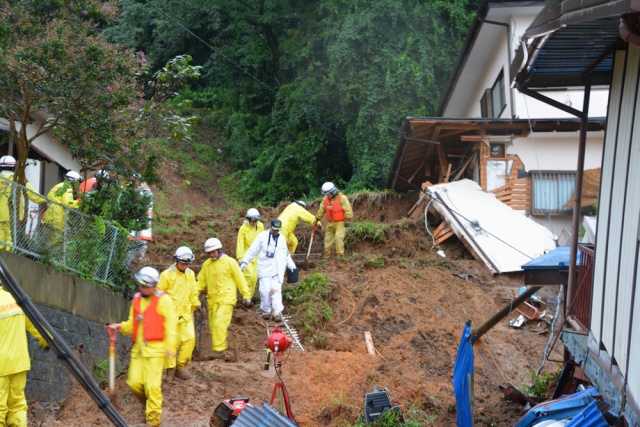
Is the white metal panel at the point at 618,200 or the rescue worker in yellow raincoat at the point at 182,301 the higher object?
the white metal panel at the point at 618,200

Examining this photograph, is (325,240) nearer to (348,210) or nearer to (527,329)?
(348,210)

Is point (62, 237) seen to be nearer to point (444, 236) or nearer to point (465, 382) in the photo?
point (465, 382)

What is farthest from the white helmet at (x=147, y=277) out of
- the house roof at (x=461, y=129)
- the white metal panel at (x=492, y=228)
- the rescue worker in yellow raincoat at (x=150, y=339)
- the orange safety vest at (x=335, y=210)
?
the house roof at (x=461, y=129)

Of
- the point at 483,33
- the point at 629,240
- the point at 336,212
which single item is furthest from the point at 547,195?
the point at 629,240

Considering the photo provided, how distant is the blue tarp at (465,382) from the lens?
427 inches

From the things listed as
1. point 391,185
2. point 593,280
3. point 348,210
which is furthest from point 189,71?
point 391,185

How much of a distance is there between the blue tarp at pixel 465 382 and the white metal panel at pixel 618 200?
8.87 feet

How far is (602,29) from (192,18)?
1194 inches

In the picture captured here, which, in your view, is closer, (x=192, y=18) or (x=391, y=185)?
(x=391, y=185)

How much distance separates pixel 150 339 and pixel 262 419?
7.43ft

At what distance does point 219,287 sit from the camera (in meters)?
14.1

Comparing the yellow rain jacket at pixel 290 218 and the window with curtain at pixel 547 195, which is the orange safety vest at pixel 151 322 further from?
the window with curtain at pixel 547 195

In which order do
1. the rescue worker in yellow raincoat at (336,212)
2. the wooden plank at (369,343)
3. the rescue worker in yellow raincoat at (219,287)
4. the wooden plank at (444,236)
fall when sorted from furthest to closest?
the wooden plank at (444,236), the rescue worker in yellow raincoat at (336,212), the wooden plank at (369,343), the rescue worker in yellow raincoat at (219,287)

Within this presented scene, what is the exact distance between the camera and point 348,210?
19.9 metres
